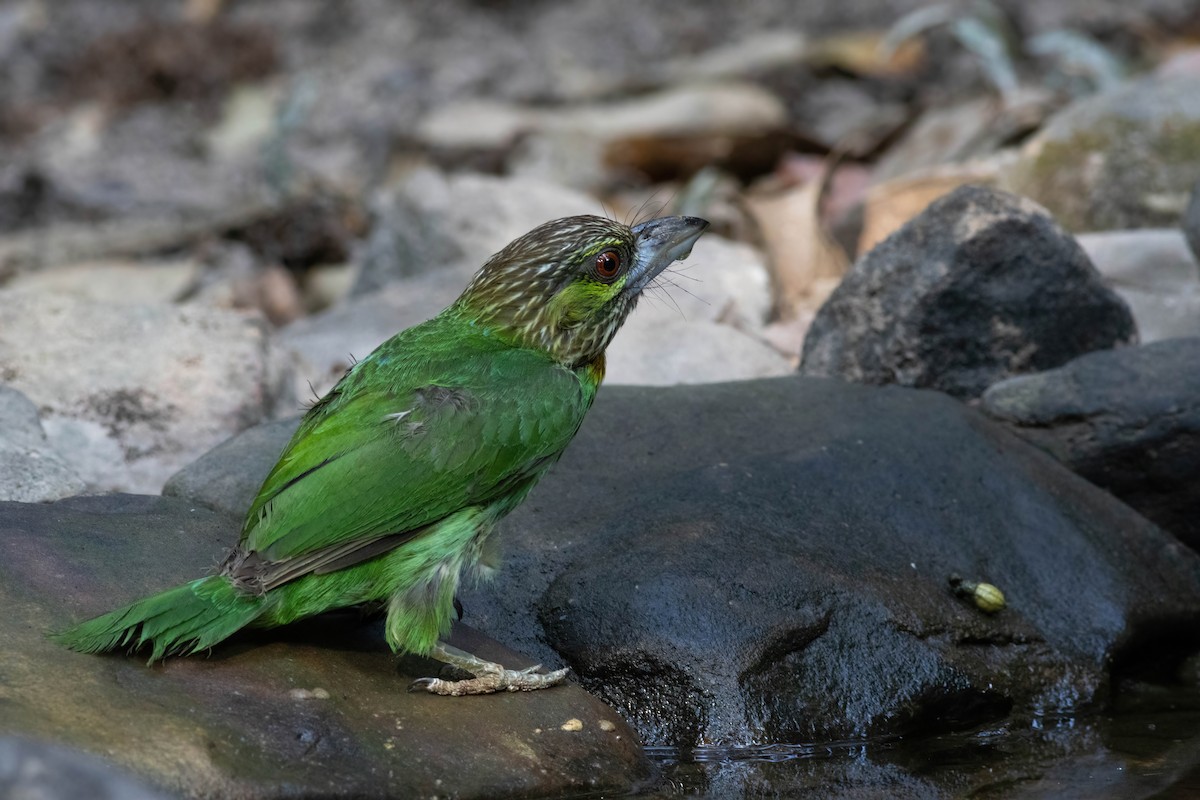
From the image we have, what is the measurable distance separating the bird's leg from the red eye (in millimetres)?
1253

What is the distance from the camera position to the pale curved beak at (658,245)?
4.55 meters

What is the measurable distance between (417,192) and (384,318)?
1737 mm

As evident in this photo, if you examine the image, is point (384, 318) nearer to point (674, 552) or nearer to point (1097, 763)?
point (674, 552)

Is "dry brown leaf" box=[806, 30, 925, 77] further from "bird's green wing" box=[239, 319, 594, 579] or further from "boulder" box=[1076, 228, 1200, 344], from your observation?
"bird's green wing" box=[239, 319, 594, 579]

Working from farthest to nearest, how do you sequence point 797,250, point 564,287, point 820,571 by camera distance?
point 797,250
point 820,571
point 564,287

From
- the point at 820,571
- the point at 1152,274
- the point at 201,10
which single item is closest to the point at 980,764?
the point at 820,571

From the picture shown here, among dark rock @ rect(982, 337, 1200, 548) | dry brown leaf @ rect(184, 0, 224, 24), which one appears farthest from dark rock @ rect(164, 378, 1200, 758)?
dry brown leaf @ rect(184, 0, 224, 24)

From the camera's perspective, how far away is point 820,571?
4531 mm

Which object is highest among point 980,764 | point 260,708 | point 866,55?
point 866,55

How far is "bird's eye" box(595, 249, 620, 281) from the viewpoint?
4430 mm

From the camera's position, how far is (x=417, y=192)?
9086mm

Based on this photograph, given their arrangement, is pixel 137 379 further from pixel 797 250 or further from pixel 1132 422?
pixel 797 250

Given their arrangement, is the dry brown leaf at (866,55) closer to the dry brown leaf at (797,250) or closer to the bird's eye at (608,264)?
the dry brown leaf at (797,250)

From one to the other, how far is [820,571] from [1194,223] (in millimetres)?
3304
